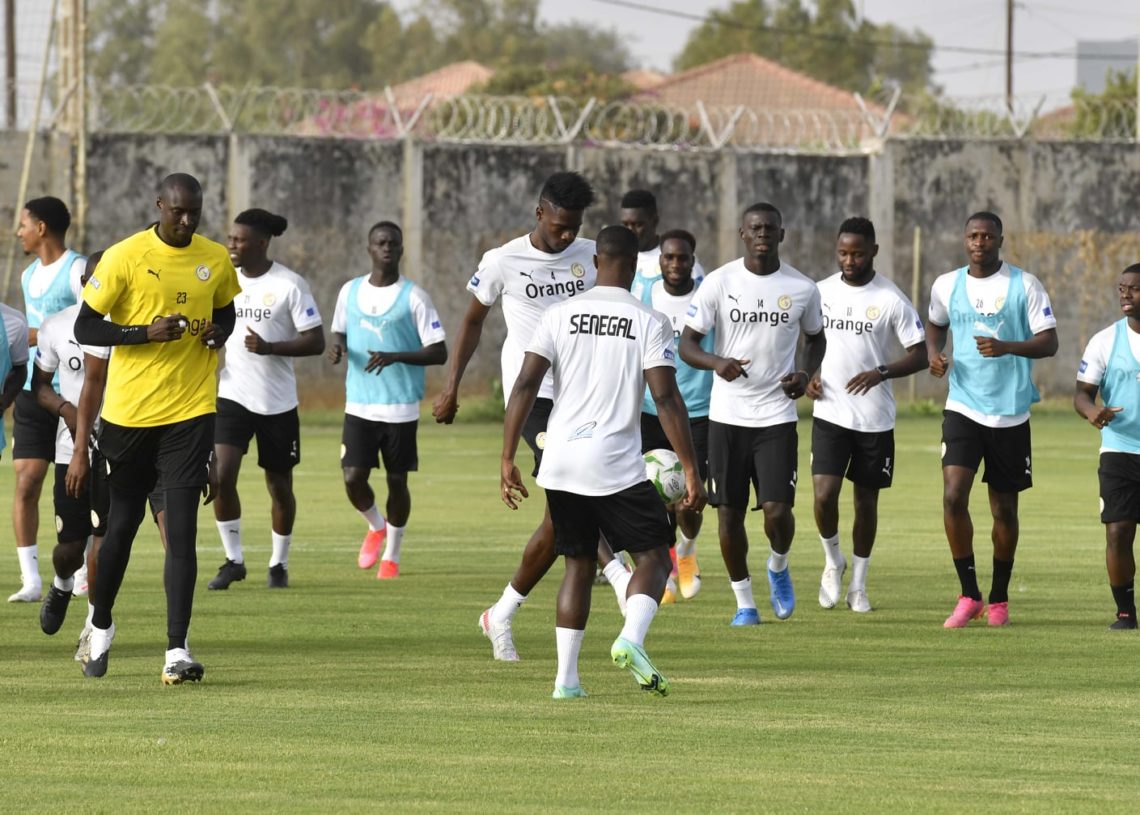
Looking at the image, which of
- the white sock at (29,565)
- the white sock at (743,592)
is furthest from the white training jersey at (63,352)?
the white sock at (743,592)

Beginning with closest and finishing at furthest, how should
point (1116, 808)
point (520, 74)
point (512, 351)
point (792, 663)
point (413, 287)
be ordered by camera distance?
point (1116, 808) → point (792, 663) → point (512, 351) → point (413, 287) → point (520, 74)

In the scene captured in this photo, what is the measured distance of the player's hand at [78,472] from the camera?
9922mm

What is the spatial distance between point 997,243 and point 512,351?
3061 mm

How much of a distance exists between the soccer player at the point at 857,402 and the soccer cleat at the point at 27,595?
187 inches

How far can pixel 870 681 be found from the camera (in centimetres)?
1005

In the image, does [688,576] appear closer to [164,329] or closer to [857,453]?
[857,453]

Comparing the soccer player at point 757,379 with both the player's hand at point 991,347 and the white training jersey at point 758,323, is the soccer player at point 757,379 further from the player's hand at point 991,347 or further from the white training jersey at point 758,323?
the player's hand at point 991,347

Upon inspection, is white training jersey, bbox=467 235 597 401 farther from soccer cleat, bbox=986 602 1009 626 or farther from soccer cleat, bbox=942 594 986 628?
soccer cleat, bbox=986 602 1009 626

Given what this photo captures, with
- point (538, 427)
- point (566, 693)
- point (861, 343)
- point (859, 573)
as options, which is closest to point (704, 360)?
point (538, 427)

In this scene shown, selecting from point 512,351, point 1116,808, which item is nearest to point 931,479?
point 512,351

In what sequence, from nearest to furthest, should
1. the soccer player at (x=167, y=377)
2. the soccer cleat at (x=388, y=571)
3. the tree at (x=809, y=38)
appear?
the soccer player at (x=167, y=377) < the soccer cleat at (x=388, y=571) < the tree at (x=809, y=38)

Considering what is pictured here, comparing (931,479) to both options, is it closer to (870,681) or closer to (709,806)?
(870,681)

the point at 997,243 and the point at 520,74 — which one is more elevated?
the point at 520,74

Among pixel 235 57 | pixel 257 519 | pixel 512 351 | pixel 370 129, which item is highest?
pixel 235 57
